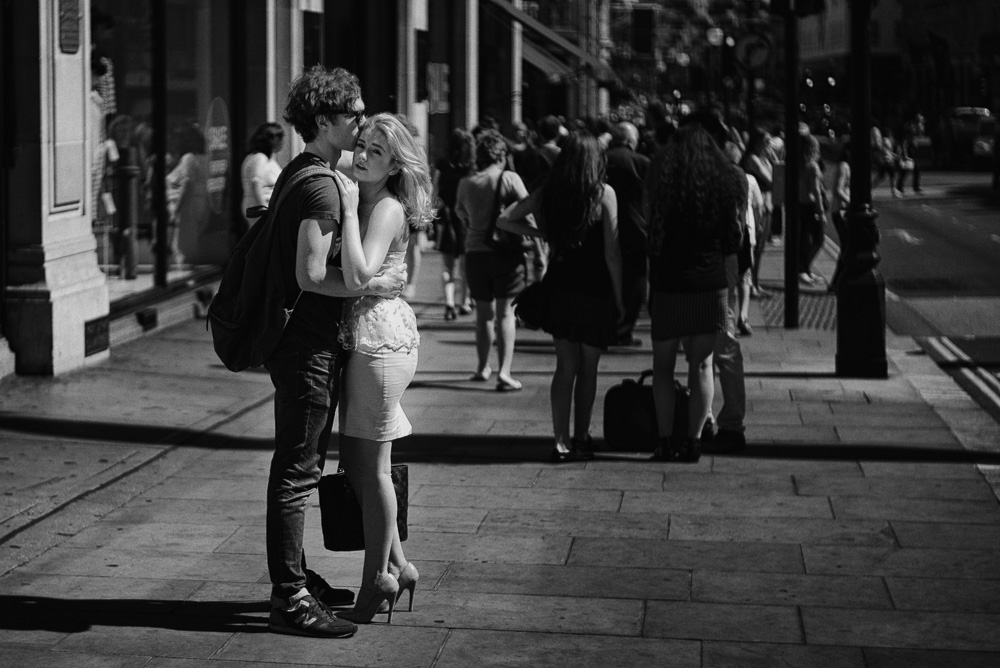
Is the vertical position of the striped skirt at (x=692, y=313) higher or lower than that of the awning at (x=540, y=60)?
lower

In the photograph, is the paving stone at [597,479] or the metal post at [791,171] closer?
the paving stone at [597,479]

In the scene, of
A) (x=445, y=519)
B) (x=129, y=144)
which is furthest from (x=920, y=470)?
(x=129, y=144)

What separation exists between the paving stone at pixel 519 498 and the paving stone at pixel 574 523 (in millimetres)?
118

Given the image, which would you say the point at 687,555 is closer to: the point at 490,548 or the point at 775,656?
the point at 490,548

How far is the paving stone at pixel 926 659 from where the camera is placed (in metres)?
4.93

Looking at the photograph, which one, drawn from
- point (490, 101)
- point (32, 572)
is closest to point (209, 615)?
point (32, 572)

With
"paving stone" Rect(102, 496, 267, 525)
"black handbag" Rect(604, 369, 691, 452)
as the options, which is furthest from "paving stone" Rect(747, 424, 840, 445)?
"paving stone" Rect(102, 496, 267, 525)

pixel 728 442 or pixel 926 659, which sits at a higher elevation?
pixel 728 442

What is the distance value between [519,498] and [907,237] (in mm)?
19709

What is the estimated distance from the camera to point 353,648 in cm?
510

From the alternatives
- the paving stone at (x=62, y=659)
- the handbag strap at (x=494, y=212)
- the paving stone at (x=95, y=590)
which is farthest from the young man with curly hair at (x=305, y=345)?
the handbag strap at (x=494, y=212)

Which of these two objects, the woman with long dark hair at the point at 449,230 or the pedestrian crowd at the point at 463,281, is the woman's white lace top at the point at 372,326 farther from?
the woman with long dark hair at the point at 449,230

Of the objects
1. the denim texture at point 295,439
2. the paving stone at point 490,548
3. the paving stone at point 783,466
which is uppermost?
the denim texture at point 295,439

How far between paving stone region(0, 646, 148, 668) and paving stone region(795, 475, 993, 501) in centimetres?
359
